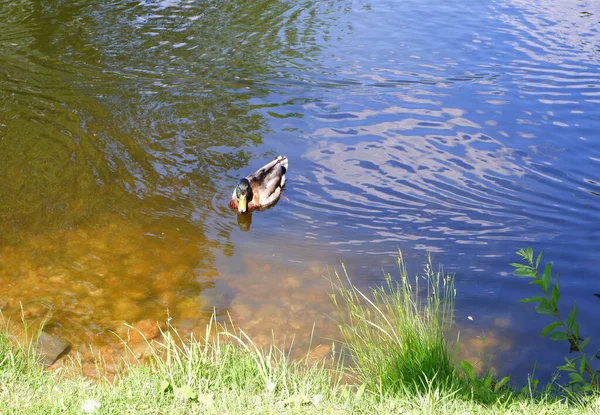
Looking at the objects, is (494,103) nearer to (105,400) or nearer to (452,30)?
(452,30)

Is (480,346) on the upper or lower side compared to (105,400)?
lower

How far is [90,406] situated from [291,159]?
21.8 feet

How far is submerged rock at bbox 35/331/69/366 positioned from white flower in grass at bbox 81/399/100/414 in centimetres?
178

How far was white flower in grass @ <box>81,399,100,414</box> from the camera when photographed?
153 inches

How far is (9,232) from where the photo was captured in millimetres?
7965

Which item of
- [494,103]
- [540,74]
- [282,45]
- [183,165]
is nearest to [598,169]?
[494,103]

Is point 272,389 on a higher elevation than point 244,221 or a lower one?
higher

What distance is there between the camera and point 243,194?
8742 mm

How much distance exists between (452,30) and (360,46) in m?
2.34

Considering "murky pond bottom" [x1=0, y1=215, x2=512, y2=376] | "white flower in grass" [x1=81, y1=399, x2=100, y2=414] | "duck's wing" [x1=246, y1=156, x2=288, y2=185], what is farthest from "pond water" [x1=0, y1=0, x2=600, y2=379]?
"white flower in grass" [x1=81, y1=399, x2=100, y2=414]

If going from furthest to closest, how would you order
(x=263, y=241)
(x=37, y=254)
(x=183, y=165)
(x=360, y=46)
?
1. (x=360, y=46)
2. (x=183, y=165)
3. (x=263, y=241)
4. (x=37, y=254)

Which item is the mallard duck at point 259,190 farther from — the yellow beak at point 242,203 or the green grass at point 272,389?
the green grass at point 272,389

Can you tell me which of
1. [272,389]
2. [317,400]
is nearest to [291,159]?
[272,389]

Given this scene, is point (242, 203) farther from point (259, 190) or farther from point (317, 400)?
point (317, 400)
